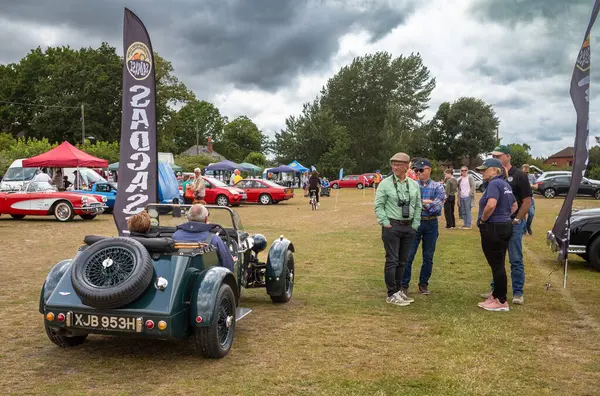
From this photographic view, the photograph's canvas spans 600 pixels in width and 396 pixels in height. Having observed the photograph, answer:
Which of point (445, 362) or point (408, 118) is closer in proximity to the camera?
point (445, 362)

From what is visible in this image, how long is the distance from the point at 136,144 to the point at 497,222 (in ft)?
21.2

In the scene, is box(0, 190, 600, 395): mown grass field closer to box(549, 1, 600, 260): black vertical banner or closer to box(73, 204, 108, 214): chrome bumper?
box(549, 1, 600, 260): black vertical banner

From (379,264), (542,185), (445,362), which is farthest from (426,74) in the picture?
(445,362)

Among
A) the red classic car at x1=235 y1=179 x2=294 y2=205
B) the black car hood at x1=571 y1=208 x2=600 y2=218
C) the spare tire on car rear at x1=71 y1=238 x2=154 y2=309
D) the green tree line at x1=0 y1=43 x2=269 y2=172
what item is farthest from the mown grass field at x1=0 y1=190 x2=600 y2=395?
the green tree line at x1=0 y1=43 x2=269 y2=172

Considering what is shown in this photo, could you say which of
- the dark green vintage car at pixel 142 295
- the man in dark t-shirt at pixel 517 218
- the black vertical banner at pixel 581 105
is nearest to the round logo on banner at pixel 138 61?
the dark green vintage car at pixel 142 295

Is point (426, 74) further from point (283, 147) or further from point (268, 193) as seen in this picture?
point (268, 193)

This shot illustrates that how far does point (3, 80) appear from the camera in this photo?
64.9 metres

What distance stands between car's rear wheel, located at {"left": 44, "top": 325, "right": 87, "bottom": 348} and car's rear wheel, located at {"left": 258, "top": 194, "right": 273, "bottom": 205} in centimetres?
2299

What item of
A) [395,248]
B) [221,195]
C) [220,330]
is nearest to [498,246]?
[395,248]

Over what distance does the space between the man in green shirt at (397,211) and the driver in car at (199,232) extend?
6.93ft

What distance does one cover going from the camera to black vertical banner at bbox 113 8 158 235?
31.9 ft

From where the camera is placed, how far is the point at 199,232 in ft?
17.5

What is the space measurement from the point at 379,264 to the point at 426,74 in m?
63.4

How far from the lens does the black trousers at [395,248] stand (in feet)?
21.7
